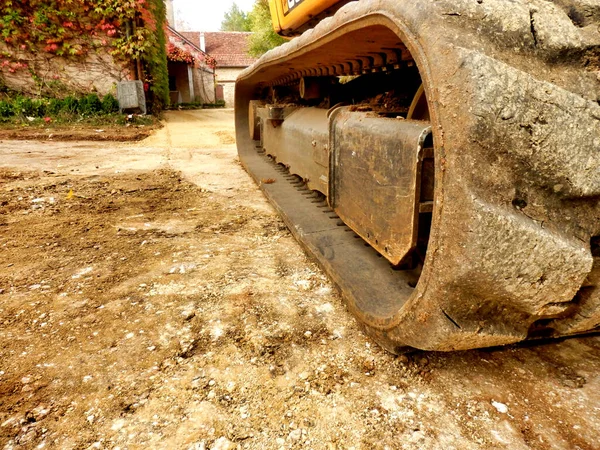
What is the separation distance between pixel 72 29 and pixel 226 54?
2265cm

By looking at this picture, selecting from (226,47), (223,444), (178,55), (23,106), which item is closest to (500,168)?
(223,444)

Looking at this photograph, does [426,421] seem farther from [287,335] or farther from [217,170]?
[217,170]

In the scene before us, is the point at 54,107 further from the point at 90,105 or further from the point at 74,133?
the point at 74,133

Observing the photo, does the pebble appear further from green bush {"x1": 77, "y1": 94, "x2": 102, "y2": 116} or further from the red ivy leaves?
the red ivy leaves

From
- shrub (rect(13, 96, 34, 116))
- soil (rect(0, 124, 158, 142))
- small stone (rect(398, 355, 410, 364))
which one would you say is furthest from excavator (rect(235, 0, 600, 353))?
shrub (rect(13, 96, 34, 116))

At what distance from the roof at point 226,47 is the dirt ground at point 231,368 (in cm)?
2931

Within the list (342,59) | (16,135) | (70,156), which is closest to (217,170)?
(70,156)

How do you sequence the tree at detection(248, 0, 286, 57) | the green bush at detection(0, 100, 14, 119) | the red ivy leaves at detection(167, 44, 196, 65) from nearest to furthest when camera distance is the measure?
the green bush at detection(0, 100, 14, 119)
the red ivy leaves at detection(167, 44, 196, 65)
the tree at detection(248, 0, 286, 57)

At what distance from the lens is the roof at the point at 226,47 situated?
95.5 feet

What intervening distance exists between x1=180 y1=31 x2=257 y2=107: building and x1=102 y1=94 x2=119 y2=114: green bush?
1850 centimetres

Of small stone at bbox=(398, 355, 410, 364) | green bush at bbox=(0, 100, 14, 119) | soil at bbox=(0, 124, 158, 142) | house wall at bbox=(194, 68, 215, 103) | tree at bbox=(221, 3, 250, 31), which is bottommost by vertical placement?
small stone at bbox=(398, 355, 410, 364)

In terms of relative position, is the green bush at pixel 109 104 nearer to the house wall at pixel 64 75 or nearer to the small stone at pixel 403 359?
the house wall at pixel 64 75

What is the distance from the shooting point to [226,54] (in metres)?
29.9

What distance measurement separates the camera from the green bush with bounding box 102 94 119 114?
8.84 meters
